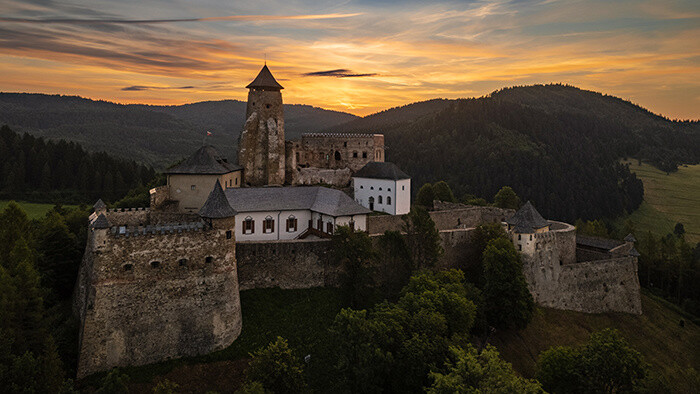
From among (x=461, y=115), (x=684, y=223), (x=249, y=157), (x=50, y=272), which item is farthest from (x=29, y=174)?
(x=684, y=223)

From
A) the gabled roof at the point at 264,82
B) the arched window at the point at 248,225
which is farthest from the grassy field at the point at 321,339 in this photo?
the gabled roof at the point at 264,82

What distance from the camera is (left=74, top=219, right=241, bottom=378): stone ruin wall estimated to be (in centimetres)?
2708

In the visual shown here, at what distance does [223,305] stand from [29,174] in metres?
90.8

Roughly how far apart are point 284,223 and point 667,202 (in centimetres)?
14305

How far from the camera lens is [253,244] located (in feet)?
118

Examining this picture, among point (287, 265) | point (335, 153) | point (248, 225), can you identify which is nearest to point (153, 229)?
point (287, 265)

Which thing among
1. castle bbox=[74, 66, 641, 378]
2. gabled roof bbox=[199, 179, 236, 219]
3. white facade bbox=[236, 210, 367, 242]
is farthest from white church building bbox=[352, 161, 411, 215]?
gabled roof bbox=[199, 179, 236, 219]

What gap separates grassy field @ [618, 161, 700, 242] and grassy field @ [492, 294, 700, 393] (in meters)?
75.6

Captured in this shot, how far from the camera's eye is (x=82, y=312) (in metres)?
29.1

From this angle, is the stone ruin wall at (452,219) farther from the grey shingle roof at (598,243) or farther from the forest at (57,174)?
the forest at (57,174)

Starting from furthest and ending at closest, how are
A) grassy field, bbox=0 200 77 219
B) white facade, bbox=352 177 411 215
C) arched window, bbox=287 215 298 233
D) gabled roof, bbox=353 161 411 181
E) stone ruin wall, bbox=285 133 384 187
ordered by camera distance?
grassy field, bbox=0 200 77 219
stone ruin wall, bbox=285 133 384 187
gabled roof, bbox=353 161 411 181
white facade, bbox=352 177 411 215
arched window, bbox=287 215 298 233

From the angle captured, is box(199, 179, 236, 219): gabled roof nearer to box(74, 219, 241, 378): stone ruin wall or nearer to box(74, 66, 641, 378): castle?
box(74, 66, 641, 378): castle

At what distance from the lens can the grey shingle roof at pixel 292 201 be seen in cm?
4434

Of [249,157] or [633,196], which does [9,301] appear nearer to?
[249,157]
